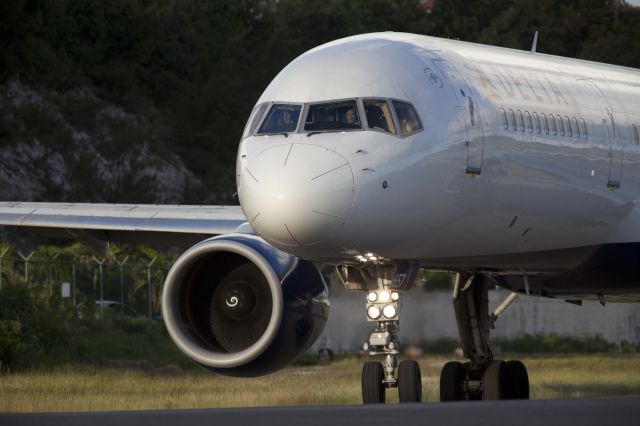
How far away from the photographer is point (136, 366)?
26.3 m

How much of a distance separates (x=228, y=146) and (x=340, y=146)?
1842 inches

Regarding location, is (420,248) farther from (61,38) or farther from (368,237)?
(61,38)

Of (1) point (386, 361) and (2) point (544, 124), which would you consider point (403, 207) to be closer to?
(1) point (386, 361)

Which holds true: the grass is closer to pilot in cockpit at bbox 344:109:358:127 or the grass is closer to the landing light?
the landing light

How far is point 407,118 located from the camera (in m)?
14.9

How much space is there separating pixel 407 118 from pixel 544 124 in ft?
6.81

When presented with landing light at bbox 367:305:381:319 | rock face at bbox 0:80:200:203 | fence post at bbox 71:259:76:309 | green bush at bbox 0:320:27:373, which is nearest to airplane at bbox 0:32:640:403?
landing light at bbox 367:305:381:319

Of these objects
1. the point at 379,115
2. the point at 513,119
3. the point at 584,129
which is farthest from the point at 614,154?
the point at 379,115

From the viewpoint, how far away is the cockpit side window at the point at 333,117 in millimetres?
14672

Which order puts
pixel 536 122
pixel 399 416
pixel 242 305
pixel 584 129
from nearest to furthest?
1. pixel 399 416
2. pixel 536 122
3. pixel 242 305
4. pixel 584 129

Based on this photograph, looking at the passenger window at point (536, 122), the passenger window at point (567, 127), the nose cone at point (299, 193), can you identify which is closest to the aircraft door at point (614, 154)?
the passenger window at point (567, 127)

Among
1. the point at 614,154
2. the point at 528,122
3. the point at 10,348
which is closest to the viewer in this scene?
the point at 528,122

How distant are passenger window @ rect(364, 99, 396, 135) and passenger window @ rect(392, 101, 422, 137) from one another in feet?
0.27

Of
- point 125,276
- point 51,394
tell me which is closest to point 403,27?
point 125,276
